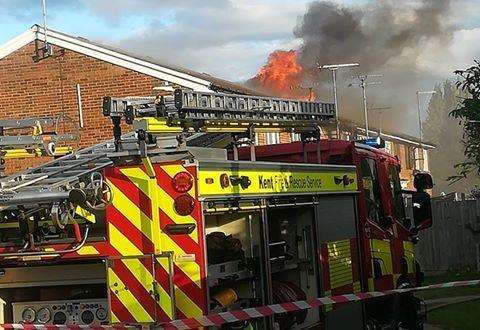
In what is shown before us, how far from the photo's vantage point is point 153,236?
212 inches

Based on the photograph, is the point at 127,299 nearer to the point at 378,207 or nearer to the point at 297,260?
the point at 297,260

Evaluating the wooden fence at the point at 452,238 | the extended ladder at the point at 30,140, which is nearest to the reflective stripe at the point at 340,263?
the extended ladder at the point at 30,140

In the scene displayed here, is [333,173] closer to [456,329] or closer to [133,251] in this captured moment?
[133,251]

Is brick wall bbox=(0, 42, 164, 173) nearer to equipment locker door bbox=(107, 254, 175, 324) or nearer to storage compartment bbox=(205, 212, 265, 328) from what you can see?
storage compartment bbox=(205, 212, 265, 328)

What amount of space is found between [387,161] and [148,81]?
37.4ft

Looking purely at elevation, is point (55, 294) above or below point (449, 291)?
above

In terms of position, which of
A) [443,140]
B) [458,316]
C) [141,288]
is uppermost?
[443,140]

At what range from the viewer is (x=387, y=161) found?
949 cm

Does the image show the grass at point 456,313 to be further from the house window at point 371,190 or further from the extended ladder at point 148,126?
the extended ladder at point 148,126

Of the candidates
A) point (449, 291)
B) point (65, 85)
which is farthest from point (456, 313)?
point (65, 85)

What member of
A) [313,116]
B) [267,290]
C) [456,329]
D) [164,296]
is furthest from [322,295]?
[456,329]

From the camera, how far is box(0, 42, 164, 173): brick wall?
20422mm

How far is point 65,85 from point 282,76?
15998 mm

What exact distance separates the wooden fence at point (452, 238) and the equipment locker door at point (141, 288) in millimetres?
15129
